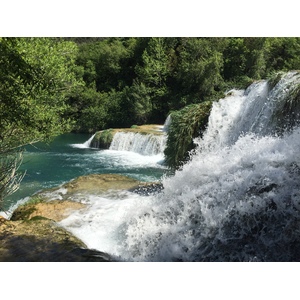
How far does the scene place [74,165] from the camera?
930cm

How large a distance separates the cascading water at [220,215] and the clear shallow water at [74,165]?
329 centimetres

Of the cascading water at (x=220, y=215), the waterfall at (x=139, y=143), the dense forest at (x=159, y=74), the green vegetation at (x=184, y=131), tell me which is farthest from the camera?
the dense forest at (x=159, y=74)

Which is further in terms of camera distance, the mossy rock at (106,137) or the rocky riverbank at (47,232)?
the mossy rock at (106,137)

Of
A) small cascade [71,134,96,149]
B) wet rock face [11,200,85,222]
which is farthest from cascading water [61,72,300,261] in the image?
small cascade [71,134,96,149]

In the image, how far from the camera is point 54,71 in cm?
524

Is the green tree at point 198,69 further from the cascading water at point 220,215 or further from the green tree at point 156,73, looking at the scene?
the cascading water at point 220,215

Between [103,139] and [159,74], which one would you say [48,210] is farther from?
[159,74]

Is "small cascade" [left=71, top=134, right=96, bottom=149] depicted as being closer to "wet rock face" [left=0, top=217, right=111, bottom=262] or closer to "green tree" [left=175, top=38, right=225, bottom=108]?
"green tree" [left=175, top=38, right=225, bottom=108]

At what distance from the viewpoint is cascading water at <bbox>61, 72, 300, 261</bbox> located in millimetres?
2268

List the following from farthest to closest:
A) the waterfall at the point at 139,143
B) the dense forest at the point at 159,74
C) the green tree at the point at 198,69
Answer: the green tree at the point at 198,69 → the dense forest at the point at 159,74 → the waterfall at the point at 139,143

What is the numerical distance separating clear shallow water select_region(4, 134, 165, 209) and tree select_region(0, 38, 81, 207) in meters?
1.56

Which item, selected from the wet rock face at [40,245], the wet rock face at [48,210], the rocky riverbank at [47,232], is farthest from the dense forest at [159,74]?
the wet rock face at [40,245]

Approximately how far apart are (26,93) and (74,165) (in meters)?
6.14

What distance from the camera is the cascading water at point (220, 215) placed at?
2268 millimetres
